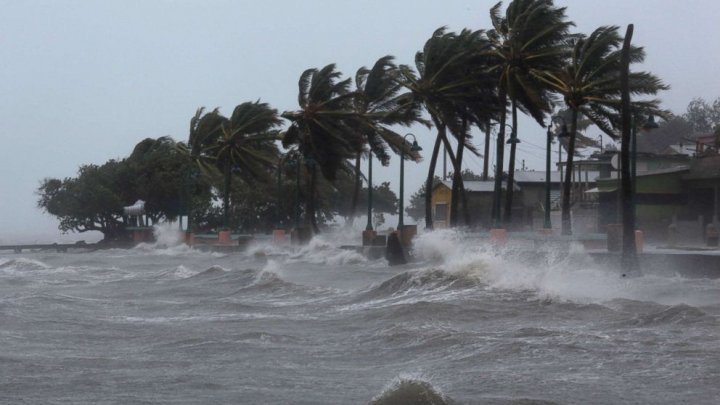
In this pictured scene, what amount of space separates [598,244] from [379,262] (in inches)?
293

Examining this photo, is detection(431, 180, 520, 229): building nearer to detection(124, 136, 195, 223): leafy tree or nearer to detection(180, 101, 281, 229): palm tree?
detection(180, 101, 281, 229): palm tree

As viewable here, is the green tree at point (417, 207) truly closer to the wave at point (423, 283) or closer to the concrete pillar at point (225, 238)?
the concrete pillar at point (225, 238)

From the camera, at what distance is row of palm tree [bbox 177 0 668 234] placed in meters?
36.1

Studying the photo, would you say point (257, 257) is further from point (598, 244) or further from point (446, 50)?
point (598, 244)

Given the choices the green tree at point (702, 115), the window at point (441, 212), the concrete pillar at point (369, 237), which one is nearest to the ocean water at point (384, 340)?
the concrete pillar at point (369, 237)

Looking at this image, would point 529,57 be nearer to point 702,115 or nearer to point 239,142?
point 239,142

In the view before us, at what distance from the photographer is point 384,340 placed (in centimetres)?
1202

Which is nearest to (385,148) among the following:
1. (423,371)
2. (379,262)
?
(379,262)

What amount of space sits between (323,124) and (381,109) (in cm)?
423

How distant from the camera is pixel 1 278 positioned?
26.6 metres

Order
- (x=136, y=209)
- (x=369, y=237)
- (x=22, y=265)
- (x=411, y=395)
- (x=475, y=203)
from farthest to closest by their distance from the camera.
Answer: (x=136, y=209) → (x=475, y=203) → (x=369, y=237) → (x=22, y=265) → (x=411, y=395)

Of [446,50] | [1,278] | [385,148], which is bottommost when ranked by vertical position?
[1,278]

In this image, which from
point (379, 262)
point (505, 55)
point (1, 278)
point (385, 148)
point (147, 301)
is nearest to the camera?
point (147, 301)

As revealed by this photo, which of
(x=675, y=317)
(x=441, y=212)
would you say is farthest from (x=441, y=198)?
(x=675, y=317)
